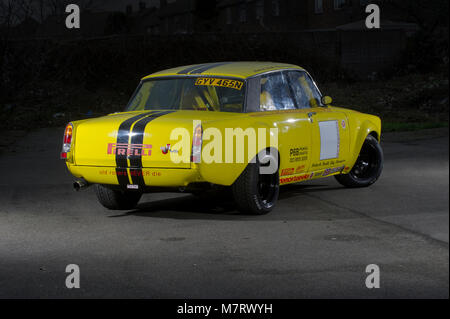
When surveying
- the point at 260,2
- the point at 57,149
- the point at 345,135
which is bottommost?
the point at 57,149

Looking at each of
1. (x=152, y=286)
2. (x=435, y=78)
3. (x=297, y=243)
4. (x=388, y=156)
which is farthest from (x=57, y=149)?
(x=435, y=78)

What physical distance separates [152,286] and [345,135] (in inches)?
191

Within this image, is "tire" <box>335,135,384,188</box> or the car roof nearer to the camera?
the car roof

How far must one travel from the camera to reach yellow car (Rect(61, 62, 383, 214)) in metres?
7.42

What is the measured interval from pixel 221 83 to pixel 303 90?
1.22 meters

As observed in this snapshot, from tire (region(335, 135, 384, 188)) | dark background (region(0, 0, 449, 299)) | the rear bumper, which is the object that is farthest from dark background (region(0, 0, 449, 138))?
the rear bumper

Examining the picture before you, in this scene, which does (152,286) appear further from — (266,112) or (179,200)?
(179,200)

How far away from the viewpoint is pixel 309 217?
799 centimetres

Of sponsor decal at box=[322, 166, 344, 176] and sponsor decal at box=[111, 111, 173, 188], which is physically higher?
sponsor decal at box=[111, 111, 173, 188]

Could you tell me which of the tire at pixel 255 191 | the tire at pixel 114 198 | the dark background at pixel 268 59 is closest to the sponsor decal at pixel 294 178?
the tire at pixel 255 191

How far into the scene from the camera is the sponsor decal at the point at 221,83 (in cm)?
836

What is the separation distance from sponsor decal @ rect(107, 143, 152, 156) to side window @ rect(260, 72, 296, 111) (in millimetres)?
1461

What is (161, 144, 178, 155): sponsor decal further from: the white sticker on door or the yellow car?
the white sticker on door

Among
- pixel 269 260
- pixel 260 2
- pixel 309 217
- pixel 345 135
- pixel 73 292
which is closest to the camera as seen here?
pixel 73 292
